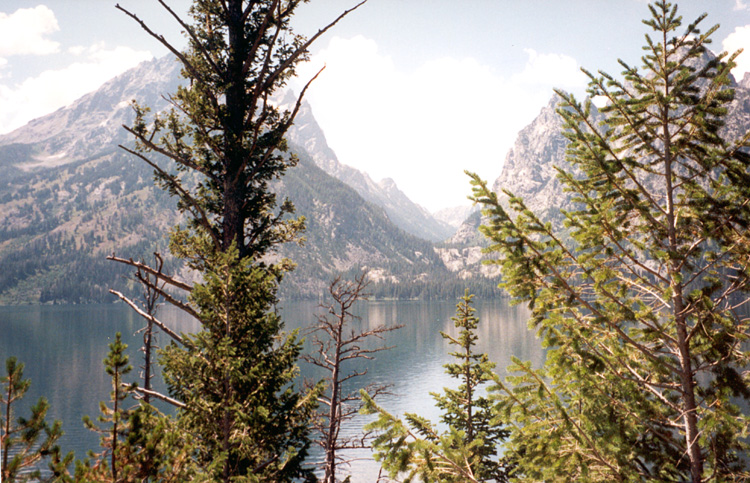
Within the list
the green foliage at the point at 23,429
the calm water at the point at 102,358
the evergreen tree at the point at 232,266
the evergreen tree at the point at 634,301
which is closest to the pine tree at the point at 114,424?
the green foliage at the point at 23,429

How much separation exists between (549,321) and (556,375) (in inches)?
40.9

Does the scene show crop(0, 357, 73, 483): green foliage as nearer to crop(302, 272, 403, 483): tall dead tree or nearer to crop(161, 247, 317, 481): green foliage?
crop(161, 247, 317, 481): green foliage

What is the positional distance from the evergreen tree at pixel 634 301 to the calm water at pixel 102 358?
997 inches


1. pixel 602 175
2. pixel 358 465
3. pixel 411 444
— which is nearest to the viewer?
pixel 411 444

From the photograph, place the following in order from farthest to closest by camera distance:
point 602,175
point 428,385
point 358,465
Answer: point 428,385, point 358,465, point 602,175

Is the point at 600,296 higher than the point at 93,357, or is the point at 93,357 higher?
the point at 600,296

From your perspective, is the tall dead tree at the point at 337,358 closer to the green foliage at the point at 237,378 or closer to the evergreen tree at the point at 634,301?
the green foliage at the point at 237,378

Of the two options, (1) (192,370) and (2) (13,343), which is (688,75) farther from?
(2) (13,343)

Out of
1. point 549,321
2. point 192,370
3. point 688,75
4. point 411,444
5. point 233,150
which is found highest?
point 688,75

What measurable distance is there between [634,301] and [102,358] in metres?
66.6

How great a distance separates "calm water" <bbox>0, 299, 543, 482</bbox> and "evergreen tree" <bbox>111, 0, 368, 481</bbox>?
2214cm

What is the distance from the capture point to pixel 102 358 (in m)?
59.5

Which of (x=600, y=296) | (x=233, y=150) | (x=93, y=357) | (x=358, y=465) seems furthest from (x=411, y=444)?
(x=93, y=357)

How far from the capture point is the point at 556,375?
7590 mm
